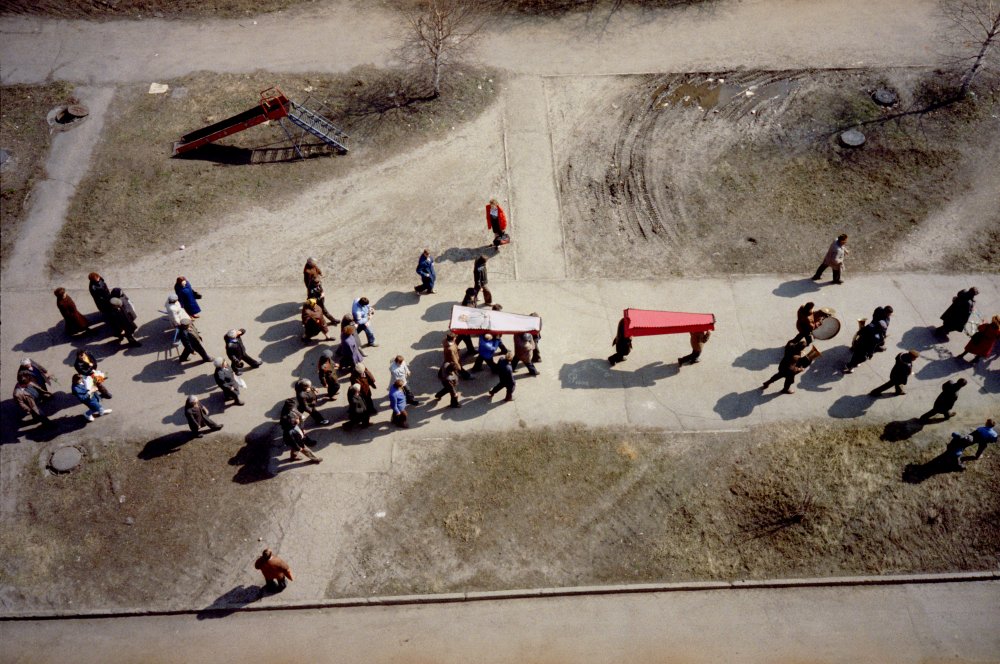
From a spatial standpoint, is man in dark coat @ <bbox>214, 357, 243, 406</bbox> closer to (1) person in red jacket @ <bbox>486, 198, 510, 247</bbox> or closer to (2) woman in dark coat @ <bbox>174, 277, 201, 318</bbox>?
(2) woman in dark coat @ <bbox>174, 277, 201, 318</bbox>

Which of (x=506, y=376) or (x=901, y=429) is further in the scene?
(x=901, y=429)

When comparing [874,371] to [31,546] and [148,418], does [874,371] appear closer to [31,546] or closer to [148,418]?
[148,418]

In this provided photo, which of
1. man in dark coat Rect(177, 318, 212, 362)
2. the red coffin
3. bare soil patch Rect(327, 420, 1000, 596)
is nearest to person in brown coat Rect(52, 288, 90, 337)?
man in dark coat Rect(177, 318, 212, 362)

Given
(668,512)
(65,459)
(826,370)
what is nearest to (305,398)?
(65,459)

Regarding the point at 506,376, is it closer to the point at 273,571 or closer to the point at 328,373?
the point at 328,373

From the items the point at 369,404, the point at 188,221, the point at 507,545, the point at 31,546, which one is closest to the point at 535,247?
the point at 369,404

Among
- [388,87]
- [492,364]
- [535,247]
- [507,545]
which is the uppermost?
[388,87]
